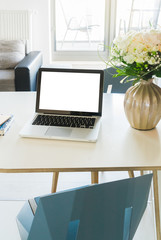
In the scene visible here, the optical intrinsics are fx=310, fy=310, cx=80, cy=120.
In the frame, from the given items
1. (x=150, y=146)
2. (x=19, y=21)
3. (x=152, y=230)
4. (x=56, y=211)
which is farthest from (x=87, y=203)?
(x=19, y=21)

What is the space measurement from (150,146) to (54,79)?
0.52 m

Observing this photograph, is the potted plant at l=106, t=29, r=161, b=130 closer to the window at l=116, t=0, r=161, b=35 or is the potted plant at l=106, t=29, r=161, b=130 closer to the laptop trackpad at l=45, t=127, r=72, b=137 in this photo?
the laptop trackpad at l=45, t=127, r=72, b=137

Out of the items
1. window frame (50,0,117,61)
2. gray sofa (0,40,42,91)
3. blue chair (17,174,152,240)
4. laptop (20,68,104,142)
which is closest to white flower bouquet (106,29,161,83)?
laptop (20,68,104,142)

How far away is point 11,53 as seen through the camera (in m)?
3.72

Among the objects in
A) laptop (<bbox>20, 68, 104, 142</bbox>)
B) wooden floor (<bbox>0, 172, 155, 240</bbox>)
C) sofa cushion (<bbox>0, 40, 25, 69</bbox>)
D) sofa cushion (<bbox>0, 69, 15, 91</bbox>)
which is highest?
laptop (<bbox>20, 68, 104, 142</bbox>)

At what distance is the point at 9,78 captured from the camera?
326cm

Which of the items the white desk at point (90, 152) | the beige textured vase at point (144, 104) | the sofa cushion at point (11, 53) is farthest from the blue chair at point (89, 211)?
the sofa cushion at point (11, 53)

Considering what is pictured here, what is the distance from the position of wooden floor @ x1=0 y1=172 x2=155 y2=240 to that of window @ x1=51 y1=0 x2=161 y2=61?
2.60 m

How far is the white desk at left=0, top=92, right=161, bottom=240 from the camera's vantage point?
101 centimetres

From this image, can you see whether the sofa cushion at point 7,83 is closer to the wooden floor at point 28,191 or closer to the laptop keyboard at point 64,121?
the wooden floor at point 28,191

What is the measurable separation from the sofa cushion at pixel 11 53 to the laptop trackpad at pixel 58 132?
262 cm

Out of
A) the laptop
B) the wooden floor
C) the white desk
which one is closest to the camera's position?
the white desk

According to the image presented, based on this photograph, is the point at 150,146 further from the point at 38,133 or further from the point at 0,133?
the point at 0,133

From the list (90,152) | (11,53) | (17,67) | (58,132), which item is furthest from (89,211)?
(11,53)
